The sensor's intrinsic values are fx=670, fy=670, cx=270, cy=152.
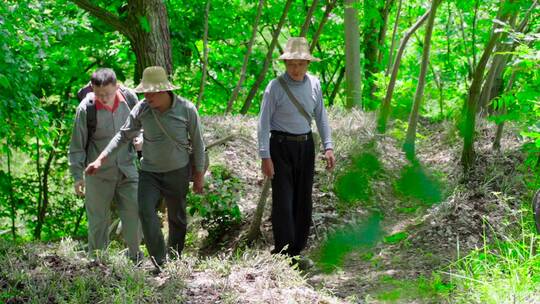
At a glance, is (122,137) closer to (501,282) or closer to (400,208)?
(501,282)

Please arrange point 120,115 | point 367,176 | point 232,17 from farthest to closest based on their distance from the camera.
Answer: point 232,17 < point 367,176 < point 120,115

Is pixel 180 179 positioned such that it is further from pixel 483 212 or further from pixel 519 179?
pixel 519 179

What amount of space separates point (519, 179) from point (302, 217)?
3308 mm

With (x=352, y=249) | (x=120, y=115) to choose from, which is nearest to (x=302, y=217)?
(x=352, y=249)

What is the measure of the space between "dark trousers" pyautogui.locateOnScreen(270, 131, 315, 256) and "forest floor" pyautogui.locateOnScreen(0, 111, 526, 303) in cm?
36

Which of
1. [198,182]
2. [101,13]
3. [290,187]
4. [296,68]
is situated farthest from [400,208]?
[101,13]

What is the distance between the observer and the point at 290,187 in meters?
6.66

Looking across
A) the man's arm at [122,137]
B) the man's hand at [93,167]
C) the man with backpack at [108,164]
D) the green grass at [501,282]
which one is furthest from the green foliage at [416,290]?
the man's hand at [93,167]

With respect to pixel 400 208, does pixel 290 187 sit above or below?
above

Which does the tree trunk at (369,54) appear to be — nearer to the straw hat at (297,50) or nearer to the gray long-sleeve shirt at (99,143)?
the straw hat at (297,50)

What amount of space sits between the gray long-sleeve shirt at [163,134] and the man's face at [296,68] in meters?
1.12

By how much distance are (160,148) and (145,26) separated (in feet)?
11.0

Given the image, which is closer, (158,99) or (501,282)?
(501,282)

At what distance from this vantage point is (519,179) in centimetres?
853
